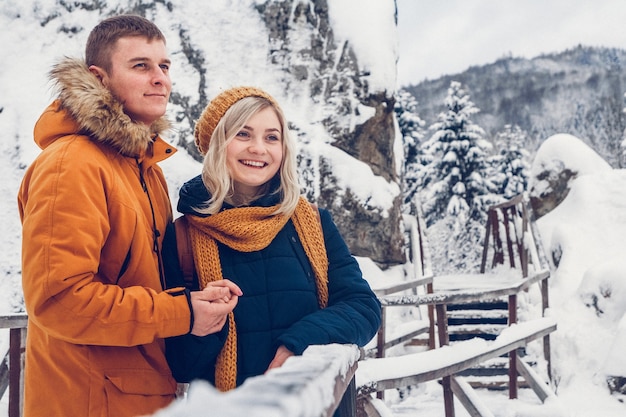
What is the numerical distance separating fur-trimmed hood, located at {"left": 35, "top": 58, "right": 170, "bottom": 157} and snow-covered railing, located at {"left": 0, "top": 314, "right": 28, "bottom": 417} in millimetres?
1674

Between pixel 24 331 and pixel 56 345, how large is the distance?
1.79 metres

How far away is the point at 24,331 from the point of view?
10.7 ft

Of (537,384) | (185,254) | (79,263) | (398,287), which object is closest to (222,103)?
(185,254)

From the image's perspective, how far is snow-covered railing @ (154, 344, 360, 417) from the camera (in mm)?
642

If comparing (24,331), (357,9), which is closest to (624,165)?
(357,9)

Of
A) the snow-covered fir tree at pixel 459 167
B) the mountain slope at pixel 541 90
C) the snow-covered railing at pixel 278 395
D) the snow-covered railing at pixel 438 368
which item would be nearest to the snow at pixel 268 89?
the snow-covered railing at pixel 438 368

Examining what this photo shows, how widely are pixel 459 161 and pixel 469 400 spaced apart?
18995 millimetres

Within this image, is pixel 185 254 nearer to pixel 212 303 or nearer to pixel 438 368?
pixel 212 303

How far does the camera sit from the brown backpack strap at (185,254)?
6.57 feet

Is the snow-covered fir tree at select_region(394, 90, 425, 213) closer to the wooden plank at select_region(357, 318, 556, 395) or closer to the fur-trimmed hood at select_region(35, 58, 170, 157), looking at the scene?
the wooden plank at select_region(357, 318, 556, 395)

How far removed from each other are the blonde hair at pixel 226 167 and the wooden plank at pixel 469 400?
2.36 metres

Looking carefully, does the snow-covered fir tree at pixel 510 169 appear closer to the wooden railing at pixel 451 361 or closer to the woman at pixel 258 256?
the wooden railing at pixel 451 361

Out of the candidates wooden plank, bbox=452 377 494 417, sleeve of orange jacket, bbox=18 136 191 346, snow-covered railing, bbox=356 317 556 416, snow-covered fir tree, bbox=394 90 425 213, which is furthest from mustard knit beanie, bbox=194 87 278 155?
snow-covered fir tree, bbox=394 90 425 213

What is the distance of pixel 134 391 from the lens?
1.78 metres
